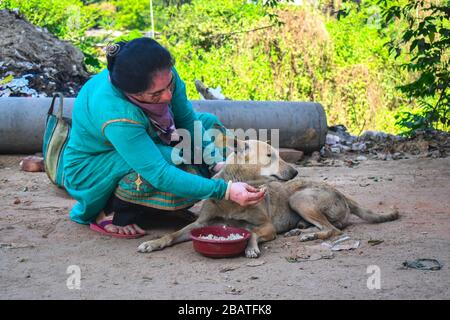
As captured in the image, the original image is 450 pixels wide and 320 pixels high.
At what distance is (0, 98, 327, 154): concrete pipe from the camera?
845 cm

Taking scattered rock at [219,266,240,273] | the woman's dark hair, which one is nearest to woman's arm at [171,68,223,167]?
the woman's dark hair

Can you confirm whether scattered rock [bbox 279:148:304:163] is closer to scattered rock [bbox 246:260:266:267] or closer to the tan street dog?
the tan street dog

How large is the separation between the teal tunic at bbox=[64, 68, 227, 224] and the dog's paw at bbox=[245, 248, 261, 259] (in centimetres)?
46

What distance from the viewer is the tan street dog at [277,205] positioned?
4.93 meters

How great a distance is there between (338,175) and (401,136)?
3.37m

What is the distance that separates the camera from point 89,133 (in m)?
4.74

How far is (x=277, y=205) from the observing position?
5.20 metres

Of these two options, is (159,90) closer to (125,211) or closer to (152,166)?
(152,166)

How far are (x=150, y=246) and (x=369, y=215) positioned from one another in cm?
201

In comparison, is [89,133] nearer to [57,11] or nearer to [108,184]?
[108,184]

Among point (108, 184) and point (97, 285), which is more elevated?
point (108, 184)

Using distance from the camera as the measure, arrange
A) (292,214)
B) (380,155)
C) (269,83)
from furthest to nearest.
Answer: (269,83)
(380,155)
(292,214)
